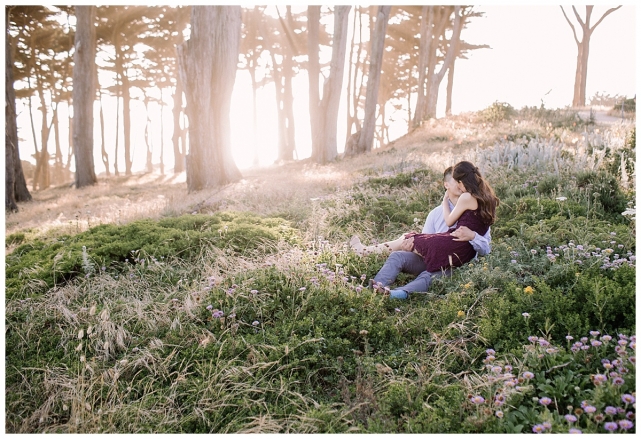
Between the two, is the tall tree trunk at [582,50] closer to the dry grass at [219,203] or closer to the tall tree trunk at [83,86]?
the dry grass at [219,203]

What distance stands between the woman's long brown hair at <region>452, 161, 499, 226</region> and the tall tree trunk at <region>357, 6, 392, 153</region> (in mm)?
11154

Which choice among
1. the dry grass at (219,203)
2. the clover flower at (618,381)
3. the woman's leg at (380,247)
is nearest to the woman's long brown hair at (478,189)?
the woman's leg at (380,247)

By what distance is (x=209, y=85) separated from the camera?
33.9 ft

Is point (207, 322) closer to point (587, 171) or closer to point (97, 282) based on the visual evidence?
point (97, 282)

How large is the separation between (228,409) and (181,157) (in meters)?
24.6

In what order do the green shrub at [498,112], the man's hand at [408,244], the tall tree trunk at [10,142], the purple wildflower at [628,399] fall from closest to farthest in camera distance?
the purple wildflower at [628,399] → the man's hand at [408,244] → the tall tree trunk at [10,142] → the green shrub at [498,112]

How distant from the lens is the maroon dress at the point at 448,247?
4.21 meters

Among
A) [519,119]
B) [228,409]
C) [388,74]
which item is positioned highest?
[388,74]

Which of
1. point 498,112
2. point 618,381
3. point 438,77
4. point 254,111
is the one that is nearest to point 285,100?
point 254,111

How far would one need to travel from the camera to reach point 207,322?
3.42 meters

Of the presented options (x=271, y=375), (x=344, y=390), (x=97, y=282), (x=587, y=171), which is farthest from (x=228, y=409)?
(x=587, y=171)

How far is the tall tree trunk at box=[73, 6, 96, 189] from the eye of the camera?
1409cm

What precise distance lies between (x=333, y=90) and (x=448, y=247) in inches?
452

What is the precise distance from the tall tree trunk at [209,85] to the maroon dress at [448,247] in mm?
7379
